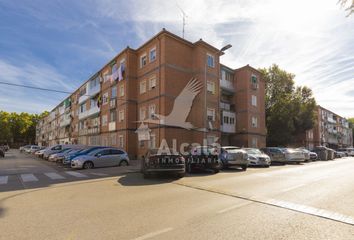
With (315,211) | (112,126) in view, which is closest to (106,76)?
(112,126)

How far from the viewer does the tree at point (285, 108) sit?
38125 mm

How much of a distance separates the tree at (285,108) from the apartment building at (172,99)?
4.65 meters

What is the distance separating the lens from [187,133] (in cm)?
2589

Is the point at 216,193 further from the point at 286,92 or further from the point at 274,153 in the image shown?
the point at 286,92

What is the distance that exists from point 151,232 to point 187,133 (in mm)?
21274

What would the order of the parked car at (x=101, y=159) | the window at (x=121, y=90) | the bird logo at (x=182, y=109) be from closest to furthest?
the parked car at (x=101, y=159)
the bird logo at (x=182, y=109)
the window at (x=121, y=90)

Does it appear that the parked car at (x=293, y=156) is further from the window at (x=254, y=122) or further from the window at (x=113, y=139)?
the window at (x=113, y=139)

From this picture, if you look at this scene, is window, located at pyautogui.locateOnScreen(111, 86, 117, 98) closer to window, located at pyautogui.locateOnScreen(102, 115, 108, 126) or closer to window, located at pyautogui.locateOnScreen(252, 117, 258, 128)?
window, located at pyautogui.locateOnScreen(102, 115, 108, 126)

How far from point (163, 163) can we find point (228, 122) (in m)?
21.5

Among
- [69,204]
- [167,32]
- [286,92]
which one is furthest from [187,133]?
[286,92]

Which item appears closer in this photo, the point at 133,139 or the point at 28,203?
the point at 28,203

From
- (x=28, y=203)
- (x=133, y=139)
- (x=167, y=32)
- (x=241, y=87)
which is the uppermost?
(x=167, y=32)

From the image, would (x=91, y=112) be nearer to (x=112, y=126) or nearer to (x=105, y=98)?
(x=105, y=98)

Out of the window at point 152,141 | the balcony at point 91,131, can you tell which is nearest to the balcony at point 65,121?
the balcony at point 91,131
